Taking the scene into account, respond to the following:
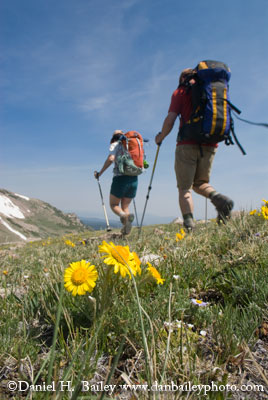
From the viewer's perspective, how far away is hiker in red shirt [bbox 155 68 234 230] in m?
5.70

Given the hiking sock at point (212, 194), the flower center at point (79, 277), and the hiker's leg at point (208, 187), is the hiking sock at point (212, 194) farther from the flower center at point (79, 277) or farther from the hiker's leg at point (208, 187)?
the flower center at point (79, 277)

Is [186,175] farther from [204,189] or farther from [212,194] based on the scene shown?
[212,194]

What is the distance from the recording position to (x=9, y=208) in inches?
2341

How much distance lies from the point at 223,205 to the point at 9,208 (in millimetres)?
61971

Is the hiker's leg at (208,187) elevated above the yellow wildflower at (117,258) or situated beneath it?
elevated above

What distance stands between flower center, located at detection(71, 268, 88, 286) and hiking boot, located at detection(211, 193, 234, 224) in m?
4.46

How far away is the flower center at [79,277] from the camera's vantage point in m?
1.48

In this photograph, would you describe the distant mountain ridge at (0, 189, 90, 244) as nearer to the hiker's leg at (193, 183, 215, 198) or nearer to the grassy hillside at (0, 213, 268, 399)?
the hiker's leg at (193, 183, 215, 198)

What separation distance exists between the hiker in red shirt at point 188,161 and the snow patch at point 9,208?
5837 cm

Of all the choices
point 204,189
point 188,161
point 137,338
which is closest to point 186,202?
point 204,189

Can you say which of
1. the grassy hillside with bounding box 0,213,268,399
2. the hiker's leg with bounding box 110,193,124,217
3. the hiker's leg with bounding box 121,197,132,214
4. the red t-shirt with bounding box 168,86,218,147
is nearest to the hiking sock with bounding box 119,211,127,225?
the hiker's leg with bounding box 110,193,124,217

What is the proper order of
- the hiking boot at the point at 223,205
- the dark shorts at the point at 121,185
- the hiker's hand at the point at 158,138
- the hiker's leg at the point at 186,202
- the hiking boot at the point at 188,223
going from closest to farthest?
the hiking boot at the point at 223,205
the hiking boot at the point at 188,223
the hiker's leg at the point at 186,202
the hiker's hand at the point at 158,138
the dark shorts at the point at 121,185

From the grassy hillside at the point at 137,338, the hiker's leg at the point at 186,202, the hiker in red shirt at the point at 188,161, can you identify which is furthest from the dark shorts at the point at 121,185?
the grassy hillside at the point at 137,338

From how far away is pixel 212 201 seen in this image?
5.89 m
